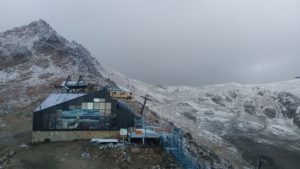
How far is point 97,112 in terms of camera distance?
50.1 m

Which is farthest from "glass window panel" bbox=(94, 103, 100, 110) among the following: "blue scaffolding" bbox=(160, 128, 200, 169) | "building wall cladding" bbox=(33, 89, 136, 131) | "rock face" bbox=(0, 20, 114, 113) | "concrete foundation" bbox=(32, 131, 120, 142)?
"rock face" bbox=(0, 20, 114, 113)

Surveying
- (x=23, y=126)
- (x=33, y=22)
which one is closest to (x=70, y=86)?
(x=23, y=126)

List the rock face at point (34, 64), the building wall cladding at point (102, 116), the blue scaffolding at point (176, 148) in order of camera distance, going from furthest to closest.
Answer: the rock face at point (34, 64) < the building wall cladding at point (102, 116) < the blue scaffolding at point (176, 148)

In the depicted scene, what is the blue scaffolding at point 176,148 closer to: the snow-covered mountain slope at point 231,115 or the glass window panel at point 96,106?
the glass window panel at point 96,106

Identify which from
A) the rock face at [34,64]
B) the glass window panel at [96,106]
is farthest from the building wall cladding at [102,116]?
the rock face at [34,64]

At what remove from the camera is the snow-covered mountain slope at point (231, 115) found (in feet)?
395

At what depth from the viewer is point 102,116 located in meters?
50.3

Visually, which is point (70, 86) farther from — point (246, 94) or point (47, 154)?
point (246, 94)

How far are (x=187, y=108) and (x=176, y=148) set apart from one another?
121494mm

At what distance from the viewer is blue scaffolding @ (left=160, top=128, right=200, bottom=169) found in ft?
142

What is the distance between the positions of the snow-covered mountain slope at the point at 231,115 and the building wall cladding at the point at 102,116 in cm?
5519

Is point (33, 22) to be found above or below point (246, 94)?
above

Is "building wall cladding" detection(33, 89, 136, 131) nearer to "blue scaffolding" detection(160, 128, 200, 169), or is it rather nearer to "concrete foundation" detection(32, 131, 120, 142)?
"concrete foundation" detection(32, 131, 120, 142)

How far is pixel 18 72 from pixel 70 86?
41.6m
